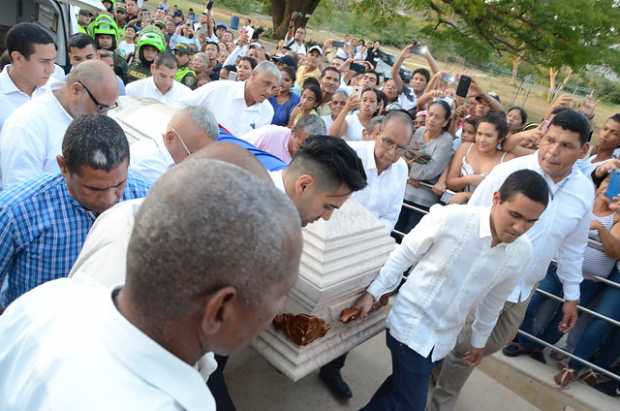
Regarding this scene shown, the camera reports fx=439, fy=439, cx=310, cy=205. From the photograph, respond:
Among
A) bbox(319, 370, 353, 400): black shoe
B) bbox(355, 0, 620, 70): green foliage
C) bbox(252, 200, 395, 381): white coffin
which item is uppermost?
bbox(355, 0, 620, 70): green foliage

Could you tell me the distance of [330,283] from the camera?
186 centimetres

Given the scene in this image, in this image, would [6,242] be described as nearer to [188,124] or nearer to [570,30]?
[188,124]

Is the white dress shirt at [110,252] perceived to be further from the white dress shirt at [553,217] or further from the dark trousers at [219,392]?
the white dress shirt at [553,217]

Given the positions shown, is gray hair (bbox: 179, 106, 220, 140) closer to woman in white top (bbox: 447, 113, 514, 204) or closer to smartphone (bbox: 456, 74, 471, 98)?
woman in white top (bbox: 447, 113, 514, 204)

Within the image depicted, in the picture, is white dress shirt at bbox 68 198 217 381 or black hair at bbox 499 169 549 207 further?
black hair at bbox 499 169 549 207

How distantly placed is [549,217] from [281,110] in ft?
10.7

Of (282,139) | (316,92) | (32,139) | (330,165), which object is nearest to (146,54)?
(316,92)

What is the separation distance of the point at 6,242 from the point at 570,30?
58.6 feet

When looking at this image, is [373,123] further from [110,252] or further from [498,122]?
[110,252]

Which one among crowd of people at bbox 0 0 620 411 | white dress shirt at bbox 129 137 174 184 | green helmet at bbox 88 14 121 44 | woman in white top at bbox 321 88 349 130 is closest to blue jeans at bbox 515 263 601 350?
crowd of people at bbox 0 0 620 411

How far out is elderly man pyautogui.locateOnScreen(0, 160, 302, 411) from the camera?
0.74 meters

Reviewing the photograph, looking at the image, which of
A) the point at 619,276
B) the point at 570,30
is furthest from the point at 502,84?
the point at 619,276

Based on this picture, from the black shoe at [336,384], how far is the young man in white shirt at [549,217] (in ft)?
1.89

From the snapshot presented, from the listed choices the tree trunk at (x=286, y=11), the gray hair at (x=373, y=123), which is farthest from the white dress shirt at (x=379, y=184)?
the tree trunk at (x=286, y=11)
